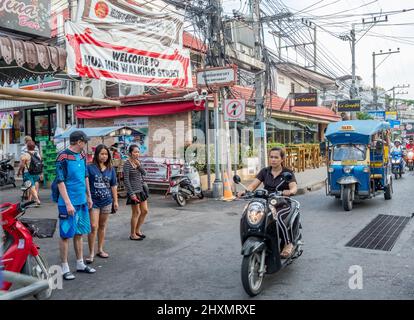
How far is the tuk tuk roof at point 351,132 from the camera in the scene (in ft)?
35.4

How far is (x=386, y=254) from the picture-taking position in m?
6.20

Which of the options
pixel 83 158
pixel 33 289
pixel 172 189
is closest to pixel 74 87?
pixel 172 189

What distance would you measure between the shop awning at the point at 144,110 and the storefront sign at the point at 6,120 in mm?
5164

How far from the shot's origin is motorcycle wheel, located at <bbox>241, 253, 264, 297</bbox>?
443 centimetres

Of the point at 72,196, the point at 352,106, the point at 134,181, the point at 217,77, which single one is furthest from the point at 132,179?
the point at 352,106

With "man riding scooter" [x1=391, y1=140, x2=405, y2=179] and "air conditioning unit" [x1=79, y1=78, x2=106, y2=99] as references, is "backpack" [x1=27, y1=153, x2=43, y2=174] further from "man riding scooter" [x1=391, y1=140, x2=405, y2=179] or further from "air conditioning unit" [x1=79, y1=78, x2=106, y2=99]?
"man riding scooter" [x1=391, y1=140, x2=405, y2=179]

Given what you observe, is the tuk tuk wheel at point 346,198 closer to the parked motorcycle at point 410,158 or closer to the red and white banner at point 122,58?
the red and white banner at point 122,58

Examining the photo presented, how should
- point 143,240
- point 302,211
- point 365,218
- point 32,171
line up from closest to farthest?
point 143,240, point 365,218, point 302,211, point 32,171

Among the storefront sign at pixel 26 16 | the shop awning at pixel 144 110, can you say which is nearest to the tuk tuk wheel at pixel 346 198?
the shop awning at pixel 144 110

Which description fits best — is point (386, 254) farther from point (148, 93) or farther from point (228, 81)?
point (148, 93)

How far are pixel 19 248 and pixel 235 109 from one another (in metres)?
8.32

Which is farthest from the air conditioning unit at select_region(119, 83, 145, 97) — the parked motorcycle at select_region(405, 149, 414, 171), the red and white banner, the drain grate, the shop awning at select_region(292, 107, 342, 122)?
the parked motorcycle at select_region(405, 149, 414, 171)

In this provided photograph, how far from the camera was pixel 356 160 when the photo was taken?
10766 millimetres

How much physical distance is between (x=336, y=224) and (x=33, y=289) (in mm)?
7408
